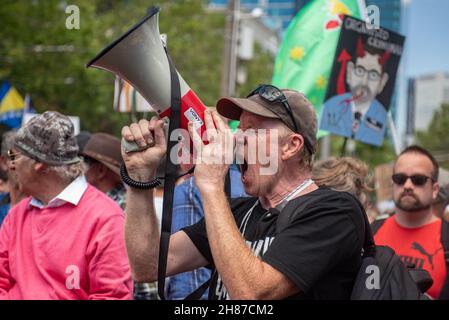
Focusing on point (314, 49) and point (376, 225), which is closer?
point (376, 225)

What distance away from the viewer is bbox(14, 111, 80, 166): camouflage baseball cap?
12.7 feet

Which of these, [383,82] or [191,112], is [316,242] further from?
[383,82]

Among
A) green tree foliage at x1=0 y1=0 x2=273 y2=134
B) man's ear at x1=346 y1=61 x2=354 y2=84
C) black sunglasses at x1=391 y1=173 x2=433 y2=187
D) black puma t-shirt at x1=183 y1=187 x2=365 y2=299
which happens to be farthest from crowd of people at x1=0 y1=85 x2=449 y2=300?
green tree foliage at x1=0 y1=0 x2=273 y2=134

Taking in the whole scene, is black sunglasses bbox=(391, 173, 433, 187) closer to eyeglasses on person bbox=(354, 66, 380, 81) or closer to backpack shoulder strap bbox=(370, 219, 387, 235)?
backpack shoulder strap bbox=(370, 219, 387, 235)

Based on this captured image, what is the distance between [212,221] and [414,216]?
105 inches

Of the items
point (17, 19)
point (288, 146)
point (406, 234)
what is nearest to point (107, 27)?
point (17, 19)

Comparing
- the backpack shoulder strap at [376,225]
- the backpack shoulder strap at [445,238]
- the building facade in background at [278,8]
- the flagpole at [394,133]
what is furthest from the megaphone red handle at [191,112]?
the building facade in background at [278,8]

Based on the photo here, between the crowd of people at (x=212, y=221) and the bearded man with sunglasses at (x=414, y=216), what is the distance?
0.02m

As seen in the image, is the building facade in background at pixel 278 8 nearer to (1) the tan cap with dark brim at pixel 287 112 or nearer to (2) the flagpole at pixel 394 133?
(2) the flagpole at pixel 394 133

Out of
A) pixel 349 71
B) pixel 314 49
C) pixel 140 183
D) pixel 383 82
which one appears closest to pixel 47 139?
pixel 140 183

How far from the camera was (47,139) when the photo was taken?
12.8 ft

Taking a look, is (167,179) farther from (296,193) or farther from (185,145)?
(296,193)

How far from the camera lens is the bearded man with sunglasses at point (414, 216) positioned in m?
4.62

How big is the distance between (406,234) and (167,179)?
8.45ft
